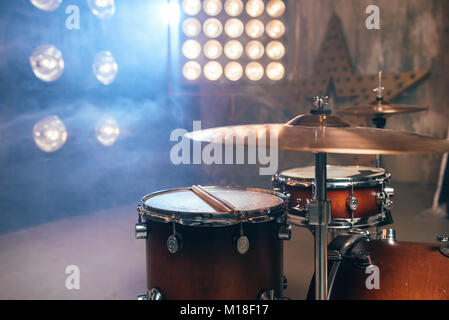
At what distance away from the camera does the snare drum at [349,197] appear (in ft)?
7.13

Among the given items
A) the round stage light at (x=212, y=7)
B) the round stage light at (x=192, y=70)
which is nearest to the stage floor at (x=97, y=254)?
the round stage light at (x=192, y=70)

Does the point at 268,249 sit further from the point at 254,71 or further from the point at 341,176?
the point at 254,71

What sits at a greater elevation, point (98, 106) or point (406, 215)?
point (98, 106)

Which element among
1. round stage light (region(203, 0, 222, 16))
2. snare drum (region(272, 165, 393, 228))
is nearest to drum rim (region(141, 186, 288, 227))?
snare drum (region(272, 165, 393, 228))

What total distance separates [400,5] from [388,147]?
13.3ft

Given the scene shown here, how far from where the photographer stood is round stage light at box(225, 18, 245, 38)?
14.2 feet

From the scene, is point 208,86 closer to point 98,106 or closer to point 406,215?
point 98,106

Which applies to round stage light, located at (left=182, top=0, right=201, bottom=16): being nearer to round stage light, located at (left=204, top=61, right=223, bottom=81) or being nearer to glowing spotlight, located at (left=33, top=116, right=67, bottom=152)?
round stage light, located at (left=204, top=61, right=223, bottom=81)

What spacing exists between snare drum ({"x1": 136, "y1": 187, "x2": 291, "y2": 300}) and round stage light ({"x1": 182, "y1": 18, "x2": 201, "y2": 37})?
323cm

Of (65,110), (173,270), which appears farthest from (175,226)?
(65,110)

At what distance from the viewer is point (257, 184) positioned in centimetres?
468

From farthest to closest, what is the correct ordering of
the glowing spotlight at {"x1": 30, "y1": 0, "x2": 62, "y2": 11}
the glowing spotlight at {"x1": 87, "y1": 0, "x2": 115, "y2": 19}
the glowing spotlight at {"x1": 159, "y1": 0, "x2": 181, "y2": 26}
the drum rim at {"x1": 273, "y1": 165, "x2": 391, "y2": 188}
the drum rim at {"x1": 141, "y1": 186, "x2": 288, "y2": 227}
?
the glowing spotlight at {"x1": 159, "y1": 0, "x2": 181, "y2": 26}
the glowing spotlight at {"x1": 87, "y1": 0, "x2": 115, "y2": 19}
the glowing spotlight at {"x1": 30, "y1": 0, "x2": 62, "y2": 11}
the drum rim at {"x1": 273, "y1": 165, "x2": 391, "y2": 188}
the drum rim at {"x1": 141, "y1": 186, "x2": 288, "y2": 227}

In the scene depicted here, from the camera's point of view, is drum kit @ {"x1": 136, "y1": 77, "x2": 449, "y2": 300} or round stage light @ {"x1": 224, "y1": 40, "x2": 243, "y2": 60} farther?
round stage light @ {"x1": 224, "y1": 40, "x2": 243, "y2": 60}

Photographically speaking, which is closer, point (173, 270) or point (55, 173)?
point (173, 270)
